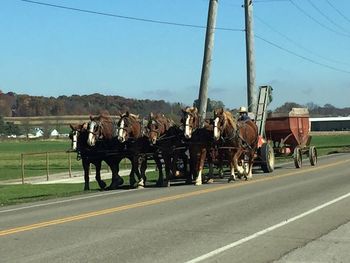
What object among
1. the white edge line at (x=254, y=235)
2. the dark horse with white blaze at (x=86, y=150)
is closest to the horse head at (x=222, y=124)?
the dark horse with white blaze at (x=86, y=150)

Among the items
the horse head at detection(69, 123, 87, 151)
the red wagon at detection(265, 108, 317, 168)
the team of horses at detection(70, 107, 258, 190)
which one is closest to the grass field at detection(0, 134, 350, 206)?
the horse head at detection(69, 123, 87, 151)

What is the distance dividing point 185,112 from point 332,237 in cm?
1014

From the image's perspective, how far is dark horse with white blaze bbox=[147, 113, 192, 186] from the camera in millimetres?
19375

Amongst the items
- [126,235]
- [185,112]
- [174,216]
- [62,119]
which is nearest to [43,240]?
[126,235]

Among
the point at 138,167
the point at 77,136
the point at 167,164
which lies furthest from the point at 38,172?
the point at 167,164

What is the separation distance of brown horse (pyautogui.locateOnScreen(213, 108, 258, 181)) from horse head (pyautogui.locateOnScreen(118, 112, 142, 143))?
100 inches

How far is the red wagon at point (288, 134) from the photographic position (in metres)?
28.0

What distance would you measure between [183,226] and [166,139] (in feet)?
29.3

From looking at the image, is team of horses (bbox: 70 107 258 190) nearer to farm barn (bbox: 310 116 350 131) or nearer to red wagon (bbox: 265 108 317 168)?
red wagon (bbox: 265 108 317 168)

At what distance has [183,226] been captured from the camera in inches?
433

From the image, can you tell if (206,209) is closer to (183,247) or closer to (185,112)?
(183,247)

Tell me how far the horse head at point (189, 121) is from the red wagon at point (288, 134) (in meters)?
9.32

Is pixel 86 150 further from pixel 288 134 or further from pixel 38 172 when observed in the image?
pixel 38 172

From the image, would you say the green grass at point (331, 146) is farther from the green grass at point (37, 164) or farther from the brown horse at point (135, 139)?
the brown horse at point (135, 139)
